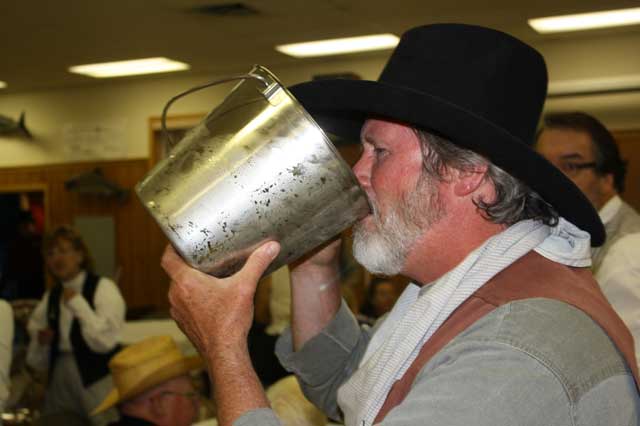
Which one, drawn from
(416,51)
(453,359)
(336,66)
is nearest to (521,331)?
(453,359)

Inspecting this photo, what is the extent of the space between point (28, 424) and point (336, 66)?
4187mm

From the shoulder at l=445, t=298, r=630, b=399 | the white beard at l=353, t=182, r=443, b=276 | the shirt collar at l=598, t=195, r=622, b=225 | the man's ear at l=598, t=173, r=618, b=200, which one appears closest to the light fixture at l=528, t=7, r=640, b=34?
the man's ear at l=598, t=173, r=618, b=200

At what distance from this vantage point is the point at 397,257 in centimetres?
136

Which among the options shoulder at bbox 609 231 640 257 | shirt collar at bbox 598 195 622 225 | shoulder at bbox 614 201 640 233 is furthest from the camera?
shirt collar at bbox 598 195 622 225

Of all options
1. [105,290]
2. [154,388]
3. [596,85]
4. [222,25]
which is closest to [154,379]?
[154,388]

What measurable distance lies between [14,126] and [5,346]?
6.81 metres

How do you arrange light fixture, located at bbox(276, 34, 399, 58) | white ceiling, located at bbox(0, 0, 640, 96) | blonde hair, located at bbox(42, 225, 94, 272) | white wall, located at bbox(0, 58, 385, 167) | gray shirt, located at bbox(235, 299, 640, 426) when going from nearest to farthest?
1. gray shirt, located at bbox(235, 299, 640, 426)
2. blonde hair, located at bbox(42, 225, 94, 272)
3. white ceiling, located at bbox(0, 0, 640, 96)
4. light fixture, located at bbox(276, 34, 399, 58)
5. white wall, located at bbox(0, 58, 385, 167)

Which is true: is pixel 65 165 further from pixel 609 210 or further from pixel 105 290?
pixel 609 210

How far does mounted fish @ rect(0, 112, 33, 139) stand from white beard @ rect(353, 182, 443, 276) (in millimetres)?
7704

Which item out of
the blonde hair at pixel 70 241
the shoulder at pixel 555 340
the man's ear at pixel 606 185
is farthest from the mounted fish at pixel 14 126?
the shoulder at pixel 555 340

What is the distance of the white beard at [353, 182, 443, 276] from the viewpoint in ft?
4.37

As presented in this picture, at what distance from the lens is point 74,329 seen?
4273mm

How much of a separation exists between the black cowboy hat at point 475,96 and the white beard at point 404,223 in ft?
0.35

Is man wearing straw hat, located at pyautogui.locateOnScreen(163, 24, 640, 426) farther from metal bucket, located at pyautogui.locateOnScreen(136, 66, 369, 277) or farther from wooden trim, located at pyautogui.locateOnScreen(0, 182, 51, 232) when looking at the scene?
wooden trim, located at pyautogui.locateOnScreen(0, 182, 51, 232)
